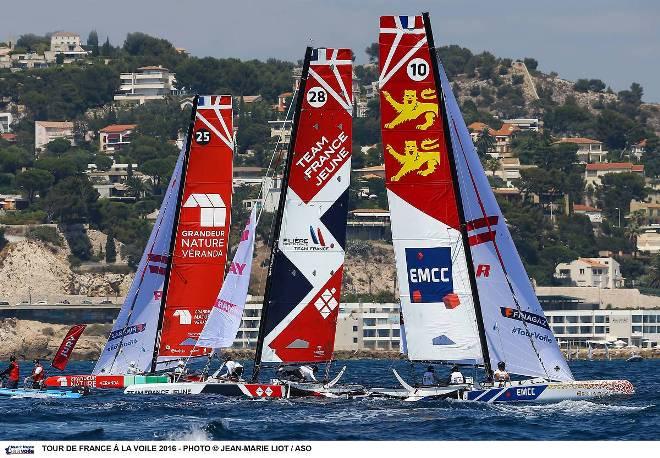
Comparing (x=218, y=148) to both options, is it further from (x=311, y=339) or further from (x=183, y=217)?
(x=311, y=339)

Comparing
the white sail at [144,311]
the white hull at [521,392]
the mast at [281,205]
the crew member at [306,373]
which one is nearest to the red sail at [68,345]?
the white sail at [144,311]

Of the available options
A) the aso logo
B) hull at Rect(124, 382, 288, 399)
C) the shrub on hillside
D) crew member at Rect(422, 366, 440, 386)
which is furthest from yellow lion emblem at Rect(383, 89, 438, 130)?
the shrub on hillside

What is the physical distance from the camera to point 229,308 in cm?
4869

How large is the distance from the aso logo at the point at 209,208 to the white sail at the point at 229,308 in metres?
4.71

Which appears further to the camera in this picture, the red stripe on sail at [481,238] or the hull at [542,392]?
the red stripe on sail at [481,238]

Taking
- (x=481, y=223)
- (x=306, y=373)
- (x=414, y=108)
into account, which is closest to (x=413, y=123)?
(x=414, y=108)

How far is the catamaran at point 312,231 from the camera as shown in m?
46.2

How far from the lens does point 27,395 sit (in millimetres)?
49688

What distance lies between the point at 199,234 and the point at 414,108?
12326 mm

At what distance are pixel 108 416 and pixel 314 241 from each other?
7.49 meters

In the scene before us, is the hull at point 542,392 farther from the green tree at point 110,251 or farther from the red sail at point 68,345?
the green tree at point 110,251

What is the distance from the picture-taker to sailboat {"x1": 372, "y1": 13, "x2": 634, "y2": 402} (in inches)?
1695

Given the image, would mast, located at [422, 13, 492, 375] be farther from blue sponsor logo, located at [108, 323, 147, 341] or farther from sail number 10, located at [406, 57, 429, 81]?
blue sponsor logo, located at [108, 323, 147, 341]
